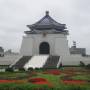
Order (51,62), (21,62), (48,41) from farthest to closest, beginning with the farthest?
(48,41), (21,62), (51,62)

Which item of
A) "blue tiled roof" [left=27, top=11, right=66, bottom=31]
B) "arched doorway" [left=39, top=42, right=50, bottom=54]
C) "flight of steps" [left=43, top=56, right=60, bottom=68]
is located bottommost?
"flight of steps" [left=43, top=56, right=60, bottom=68]

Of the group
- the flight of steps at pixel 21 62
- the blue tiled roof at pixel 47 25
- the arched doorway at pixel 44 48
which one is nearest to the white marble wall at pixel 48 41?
the arched doorway at pixel 44 48

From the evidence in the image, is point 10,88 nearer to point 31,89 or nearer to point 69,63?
point 31,89

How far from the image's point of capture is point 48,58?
4000 cm

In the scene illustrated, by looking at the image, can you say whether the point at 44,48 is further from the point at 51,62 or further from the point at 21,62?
the point at 51,62

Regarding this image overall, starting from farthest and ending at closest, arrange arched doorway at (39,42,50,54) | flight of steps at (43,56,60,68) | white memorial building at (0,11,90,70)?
arched doorway at (39,42,50,54) → white memorial building at (0,11,90,70) → flight of steps at (43,56,60,68)

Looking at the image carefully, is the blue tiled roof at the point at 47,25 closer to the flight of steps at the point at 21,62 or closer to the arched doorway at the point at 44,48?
the arched doorway at the point at 44,48

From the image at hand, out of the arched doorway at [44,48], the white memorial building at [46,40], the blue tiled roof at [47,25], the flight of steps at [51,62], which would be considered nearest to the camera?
the flight of steps at [51,62]

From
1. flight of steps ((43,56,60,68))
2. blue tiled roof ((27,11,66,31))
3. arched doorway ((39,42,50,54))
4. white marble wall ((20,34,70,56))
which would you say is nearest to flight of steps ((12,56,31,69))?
flight of steps ((43,56,60,68))

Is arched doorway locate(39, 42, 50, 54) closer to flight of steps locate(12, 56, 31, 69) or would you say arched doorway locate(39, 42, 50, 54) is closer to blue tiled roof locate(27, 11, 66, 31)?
blue tiled roof locate(27, 11, 66, 31)

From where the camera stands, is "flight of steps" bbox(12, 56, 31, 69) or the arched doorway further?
the arched doorway

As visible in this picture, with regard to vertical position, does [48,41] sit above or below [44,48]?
above

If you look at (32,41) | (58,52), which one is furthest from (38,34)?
(58,52)

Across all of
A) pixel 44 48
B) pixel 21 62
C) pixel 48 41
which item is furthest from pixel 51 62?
pixel 44 48
